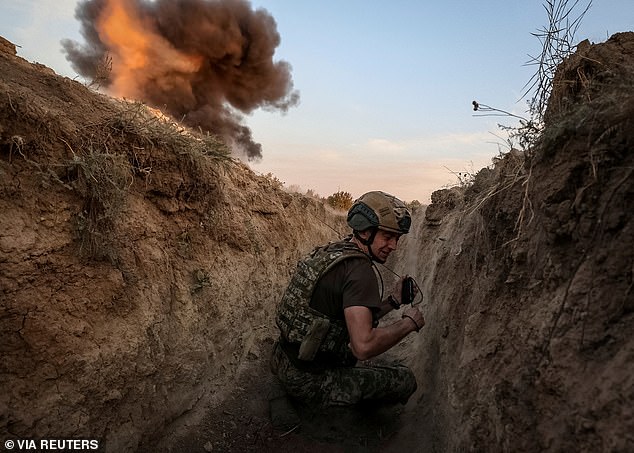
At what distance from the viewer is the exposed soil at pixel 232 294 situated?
180cm

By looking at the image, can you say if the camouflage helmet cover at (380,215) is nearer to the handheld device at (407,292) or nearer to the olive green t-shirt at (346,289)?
the olive green t-shirt at (346,289)

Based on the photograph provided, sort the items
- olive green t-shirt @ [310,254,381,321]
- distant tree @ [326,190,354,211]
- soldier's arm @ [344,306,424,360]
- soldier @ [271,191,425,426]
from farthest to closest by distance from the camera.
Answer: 1. distant tree @ [326,190,354,211]
2. soldier @ [271,191,425,426]
3. olive green t-shirt @ [310,254,381,321]
4. soldier's arm @ [344,306,424,360]

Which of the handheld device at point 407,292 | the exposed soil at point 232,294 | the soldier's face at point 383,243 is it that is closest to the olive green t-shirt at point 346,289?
the soldier's face at point 383,243

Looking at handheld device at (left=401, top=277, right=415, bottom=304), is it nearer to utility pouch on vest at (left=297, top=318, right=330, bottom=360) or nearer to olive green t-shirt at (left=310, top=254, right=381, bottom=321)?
olive green t-shirt at (left=310, top=254, right=381, bottom=321)

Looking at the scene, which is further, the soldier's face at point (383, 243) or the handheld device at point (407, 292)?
the handheld device at point (407, 292)

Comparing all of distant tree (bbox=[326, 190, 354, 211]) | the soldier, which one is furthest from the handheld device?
distant tree (bbox=[326, 190, 354, 211])

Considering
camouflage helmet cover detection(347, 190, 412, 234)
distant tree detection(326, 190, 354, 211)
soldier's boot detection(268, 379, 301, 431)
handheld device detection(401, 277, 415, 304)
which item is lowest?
soldier's boot detection(268, 379, 301, 431)

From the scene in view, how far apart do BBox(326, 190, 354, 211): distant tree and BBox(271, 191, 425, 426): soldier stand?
A: 12199mm

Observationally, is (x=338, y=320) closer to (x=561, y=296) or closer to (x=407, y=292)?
(x=407, y=292)

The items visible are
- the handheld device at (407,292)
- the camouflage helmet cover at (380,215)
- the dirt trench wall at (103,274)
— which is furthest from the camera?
the handheld device at (407,292)

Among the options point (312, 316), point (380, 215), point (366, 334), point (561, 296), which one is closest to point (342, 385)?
point (312, 316)

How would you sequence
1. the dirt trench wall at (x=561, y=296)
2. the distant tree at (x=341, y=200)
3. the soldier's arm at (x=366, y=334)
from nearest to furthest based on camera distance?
the dirt trench wall at (x=561, y=296) → the soldier's arm at (x=366, y=334) → the distant tree at (x=341, y=200)

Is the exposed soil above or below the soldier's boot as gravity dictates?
above

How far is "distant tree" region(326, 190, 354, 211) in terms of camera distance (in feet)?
53.3
